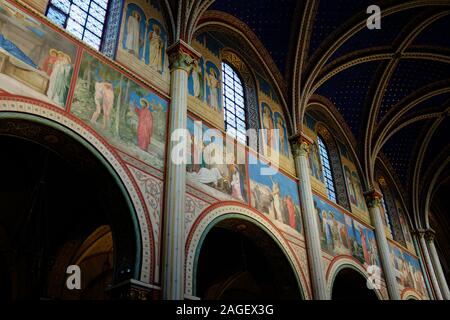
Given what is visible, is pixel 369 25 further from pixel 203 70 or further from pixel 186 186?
pixel 186 186

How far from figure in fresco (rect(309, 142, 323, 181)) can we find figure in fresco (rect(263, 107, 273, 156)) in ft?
7.70

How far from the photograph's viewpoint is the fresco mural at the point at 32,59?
24.6ft

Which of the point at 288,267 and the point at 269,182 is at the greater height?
the point at 269,182

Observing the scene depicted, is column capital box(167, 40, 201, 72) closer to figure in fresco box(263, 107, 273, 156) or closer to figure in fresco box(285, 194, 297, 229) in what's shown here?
figure in fresco box(263, 107, 273, 156)

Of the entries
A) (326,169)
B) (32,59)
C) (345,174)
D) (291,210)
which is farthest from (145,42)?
(345,174)

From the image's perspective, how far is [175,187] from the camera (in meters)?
8.91

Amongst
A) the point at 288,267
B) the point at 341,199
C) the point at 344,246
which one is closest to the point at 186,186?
the point at 288,267

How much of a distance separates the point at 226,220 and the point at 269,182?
2.28 meters

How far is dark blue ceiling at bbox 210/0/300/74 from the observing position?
1386 centimetres

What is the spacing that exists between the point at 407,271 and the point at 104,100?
14347mm

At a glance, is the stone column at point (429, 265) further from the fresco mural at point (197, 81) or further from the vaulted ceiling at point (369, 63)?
the fresco mural at point (197, 81)

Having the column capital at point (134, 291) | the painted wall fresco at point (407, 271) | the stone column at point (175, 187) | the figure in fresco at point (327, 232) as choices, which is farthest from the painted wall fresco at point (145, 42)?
the painted wall fresco at point (407, 271)

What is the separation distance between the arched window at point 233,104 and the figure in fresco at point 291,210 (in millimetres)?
1984
